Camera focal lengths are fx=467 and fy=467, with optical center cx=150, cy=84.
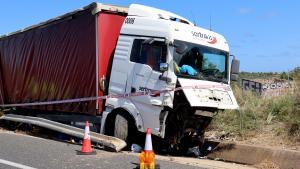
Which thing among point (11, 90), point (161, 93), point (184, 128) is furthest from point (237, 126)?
point (11, 90)

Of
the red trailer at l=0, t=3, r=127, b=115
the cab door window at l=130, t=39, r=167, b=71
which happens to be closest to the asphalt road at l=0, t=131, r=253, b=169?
the red trailer at l=0, t=3, r=127, b=115

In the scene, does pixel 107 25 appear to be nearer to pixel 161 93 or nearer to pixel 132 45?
pixel 132 45

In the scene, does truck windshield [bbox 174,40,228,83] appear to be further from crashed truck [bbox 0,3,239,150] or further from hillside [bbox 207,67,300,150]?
hillside [bbox 207,67,300,150]

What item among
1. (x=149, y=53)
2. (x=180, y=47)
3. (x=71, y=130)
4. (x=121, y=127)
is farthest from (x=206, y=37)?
(x=71, y=130)

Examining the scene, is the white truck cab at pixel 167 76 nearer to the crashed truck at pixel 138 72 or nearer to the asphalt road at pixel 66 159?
the crashed truck at pixel 138 72

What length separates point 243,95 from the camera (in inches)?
591

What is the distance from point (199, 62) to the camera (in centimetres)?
1017

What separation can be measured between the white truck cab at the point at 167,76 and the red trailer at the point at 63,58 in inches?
17.0

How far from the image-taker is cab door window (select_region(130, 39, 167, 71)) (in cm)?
981

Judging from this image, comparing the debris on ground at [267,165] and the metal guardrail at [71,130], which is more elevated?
the metal guardrail at [71,130]

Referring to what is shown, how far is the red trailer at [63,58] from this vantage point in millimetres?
11117

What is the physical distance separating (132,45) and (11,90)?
6.93 meters

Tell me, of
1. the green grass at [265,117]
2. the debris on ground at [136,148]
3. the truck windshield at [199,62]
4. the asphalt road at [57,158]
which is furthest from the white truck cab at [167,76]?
the green grass at [265,117]

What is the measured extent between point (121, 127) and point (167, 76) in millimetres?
1754
